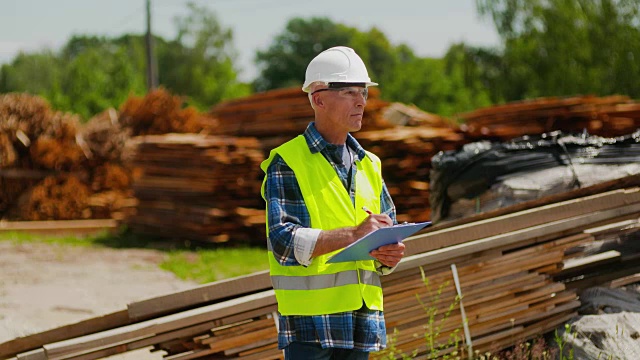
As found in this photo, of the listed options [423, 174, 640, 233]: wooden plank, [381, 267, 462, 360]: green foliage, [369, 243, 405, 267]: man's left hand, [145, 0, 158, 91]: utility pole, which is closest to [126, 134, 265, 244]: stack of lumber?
[423, 174, 640, 233]: wooden plank

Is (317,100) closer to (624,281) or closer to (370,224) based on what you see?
(370,224)

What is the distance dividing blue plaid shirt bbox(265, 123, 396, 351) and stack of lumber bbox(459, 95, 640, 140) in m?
8.47

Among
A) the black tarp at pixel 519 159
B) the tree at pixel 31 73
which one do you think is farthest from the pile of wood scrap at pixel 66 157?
the tree at pixel 31 73

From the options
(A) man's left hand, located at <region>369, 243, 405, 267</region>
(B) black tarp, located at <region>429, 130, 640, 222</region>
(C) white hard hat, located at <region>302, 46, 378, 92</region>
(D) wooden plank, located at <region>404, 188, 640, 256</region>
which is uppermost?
(C) white hard hat, located at <region>302, 46, 378, 92</region>

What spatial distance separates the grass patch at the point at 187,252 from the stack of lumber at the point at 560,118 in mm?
3608

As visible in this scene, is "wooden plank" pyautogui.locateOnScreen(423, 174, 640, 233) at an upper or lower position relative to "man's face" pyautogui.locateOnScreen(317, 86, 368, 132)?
lower

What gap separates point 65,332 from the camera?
4.58 meters

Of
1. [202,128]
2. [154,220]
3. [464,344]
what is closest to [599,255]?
[464,344]

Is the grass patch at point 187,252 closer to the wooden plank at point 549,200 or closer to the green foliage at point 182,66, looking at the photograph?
the wooden plank at point 549,200

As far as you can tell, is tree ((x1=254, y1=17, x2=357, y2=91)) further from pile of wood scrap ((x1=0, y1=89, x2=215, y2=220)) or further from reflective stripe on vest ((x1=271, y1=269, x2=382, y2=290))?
reflective stripe on vest ((x1=271, y1=269, x2=382, y2=290))

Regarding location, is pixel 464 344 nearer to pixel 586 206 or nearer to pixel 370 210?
pixel 586 206

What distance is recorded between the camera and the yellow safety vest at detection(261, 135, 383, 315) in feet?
10.4

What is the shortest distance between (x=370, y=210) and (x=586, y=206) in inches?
106

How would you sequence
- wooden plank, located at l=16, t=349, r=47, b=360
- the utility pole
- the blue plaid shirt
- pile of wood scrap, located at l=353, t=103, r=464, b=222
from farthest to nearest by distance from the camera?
1. the utility pole
2. pile of wood scrap, located at l=353, t=103, r=464, b=222
3. wooden plank, located at l=16, t=349, r=47, b=360
4. the blue plaid shirt
